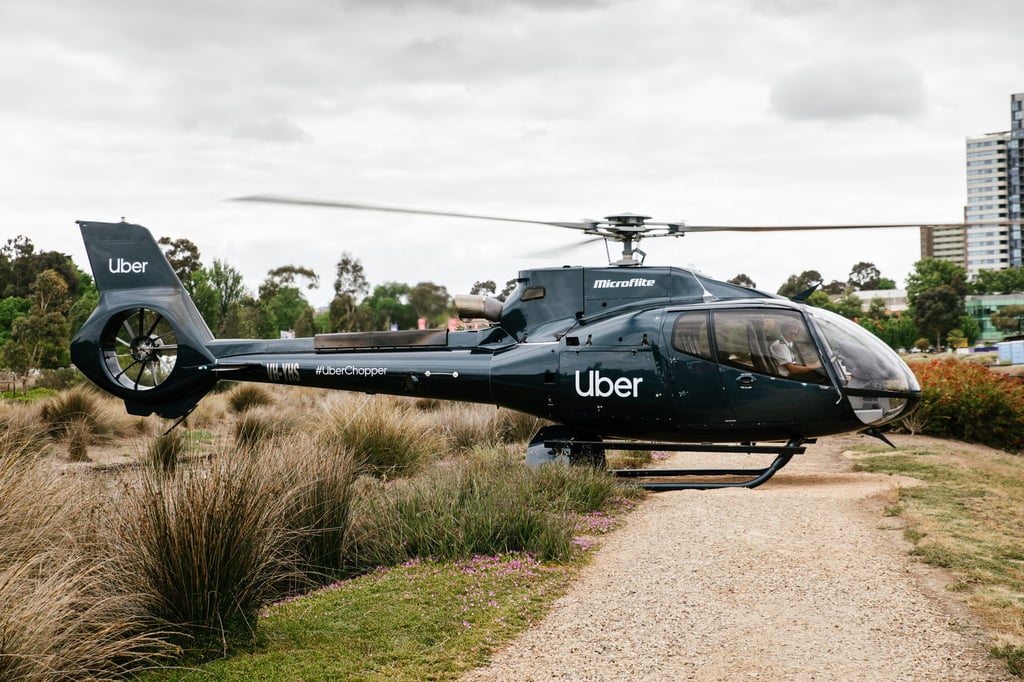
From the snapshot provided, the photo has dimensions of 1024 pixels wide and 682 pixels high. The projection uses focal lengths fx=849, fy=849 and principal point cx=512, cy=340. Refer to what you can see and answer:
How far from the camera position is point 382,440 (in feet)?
40.5

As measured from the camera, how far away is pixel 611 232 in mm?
9516

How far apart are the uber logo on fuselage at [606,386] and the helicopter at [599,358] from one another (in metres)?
0.01

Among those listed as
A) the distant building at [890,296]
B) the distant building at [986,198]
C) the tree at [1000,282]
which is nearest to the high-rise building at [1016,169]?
the distant building at [986,198]

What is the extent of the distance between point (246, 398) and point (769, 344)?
16.0 metres

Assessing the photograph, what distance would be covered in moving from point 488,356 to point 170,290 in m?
5.03

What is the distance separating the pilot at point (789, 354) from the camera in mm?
8086

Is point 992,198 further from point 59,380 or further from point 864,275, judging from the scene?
point 59,380

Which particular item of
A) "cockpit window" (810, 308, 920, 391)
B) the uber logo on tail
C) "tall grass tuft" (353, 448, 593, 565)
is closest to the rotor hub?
the uber logo on tail

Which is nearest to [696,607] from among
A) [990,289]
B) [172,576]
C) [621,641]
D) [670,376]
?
[621,641]

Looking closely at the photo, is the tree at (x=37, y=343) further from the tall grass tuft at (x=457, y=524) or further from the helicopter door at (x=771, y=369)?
the helicopter door at (x=771, y=369)

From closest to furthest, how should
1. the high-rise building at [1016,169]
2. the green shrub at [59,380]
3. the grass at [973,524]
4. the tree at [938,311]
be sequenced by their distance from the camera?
the grass at [973,524] → the green shrub at [59,380] → the tree at [938,311] → the high-rise building at [1016,169]

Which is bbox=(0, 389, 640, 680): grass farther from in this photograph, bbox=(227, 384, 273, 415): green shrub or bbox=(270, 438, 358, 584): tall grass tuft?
bbox=(227, 384, 273, 415): green shrub

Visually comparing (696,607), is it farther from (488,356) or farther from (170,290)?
(170,290)

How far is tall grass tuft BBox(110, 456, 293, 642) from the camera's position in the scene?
5.48 metres
